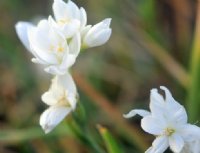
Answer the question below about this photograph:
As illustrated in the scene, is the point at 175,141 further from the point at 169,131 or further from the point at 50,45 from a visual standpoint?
the point at 50,45

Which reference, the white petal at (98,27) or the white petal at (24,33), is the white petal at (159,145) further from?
the white petal at (24,33)

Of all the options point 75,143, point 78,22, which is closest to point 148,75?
point 75,143

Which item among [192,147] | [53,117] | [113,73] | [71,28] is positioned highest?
[71,28]

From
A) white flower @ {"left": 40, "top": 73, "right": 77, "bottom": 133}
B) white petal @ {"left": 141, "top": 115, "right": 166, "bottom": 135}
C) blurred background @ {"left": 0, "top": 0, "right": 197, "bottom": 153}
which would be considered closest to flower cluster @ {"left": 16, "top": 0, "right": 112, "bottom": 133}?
white flower @ {"left": 40, "top": 73, "right": 77, "bottom": 133}

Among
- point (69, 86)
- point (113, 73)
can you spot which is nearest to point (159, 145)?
point (69, 86)

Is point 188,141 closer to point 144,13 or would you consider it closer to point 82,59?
point 144,13

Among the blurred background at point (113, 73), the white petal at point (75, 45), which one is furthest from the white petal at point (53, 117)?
the blurred background at point (113, 73)
